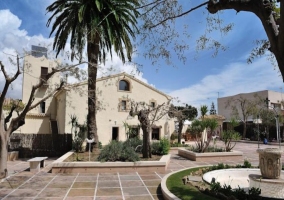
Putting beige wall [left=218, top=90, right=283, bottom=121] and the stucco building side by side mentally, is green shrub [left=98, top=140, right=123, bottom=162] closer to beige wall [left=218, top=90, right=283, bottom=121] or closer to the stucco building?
the stucco building

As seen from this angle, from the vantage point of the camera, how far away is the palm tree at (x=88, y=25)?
14938mm

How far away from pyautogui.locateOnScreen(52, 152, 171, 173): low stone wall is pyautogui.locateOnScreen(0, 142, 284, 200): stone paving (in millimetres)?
372

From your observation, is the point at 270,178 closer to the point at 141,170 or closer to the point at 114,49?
the point at 141,170

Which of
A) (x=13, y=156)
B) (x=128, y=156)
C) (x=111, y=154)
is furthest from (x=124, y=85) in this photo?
(x=128, y=156)

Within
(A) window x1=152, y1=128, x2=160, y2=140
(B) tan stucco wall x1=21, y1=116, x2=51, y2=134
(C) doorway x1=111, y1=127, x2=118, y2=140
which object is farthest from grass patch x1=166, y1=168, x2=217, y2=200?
(B) tan stucco wall x1=21, y1=116, x2=51, y2=134

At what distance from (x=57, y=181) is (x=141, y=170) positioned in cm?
356

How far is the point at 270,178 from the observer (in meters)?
7.52

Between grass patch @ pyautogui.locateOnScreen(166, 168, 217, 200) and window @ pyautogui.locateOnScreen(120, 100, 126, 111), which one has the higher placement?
window @ pyautogui.locateOnScreen(120, 100, 126, 111)

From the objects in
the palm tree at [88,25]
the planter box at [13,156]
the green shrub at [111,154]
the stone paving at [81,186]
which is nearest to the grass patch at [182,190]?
the stone paving at [81,186]

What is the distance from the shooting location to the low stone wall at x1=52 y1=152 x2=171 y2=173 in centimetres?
1089

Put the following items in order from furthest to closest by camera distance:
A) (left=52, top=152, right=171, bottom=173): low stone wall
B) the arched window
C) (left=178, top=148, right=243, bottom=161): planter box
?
the arched window < (left=178, top=148, right=243, bottom=161): planter box < (left=52, top=152, right=171, bottom=173): low stone wall

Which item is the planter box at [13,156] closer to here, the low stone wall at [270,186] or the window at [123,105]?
the window at [123,105]

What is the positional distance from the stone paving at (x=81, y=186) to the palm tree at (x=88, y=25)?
588cm

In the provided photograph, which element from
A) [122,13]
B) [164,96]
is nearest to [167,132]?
[164,96]
